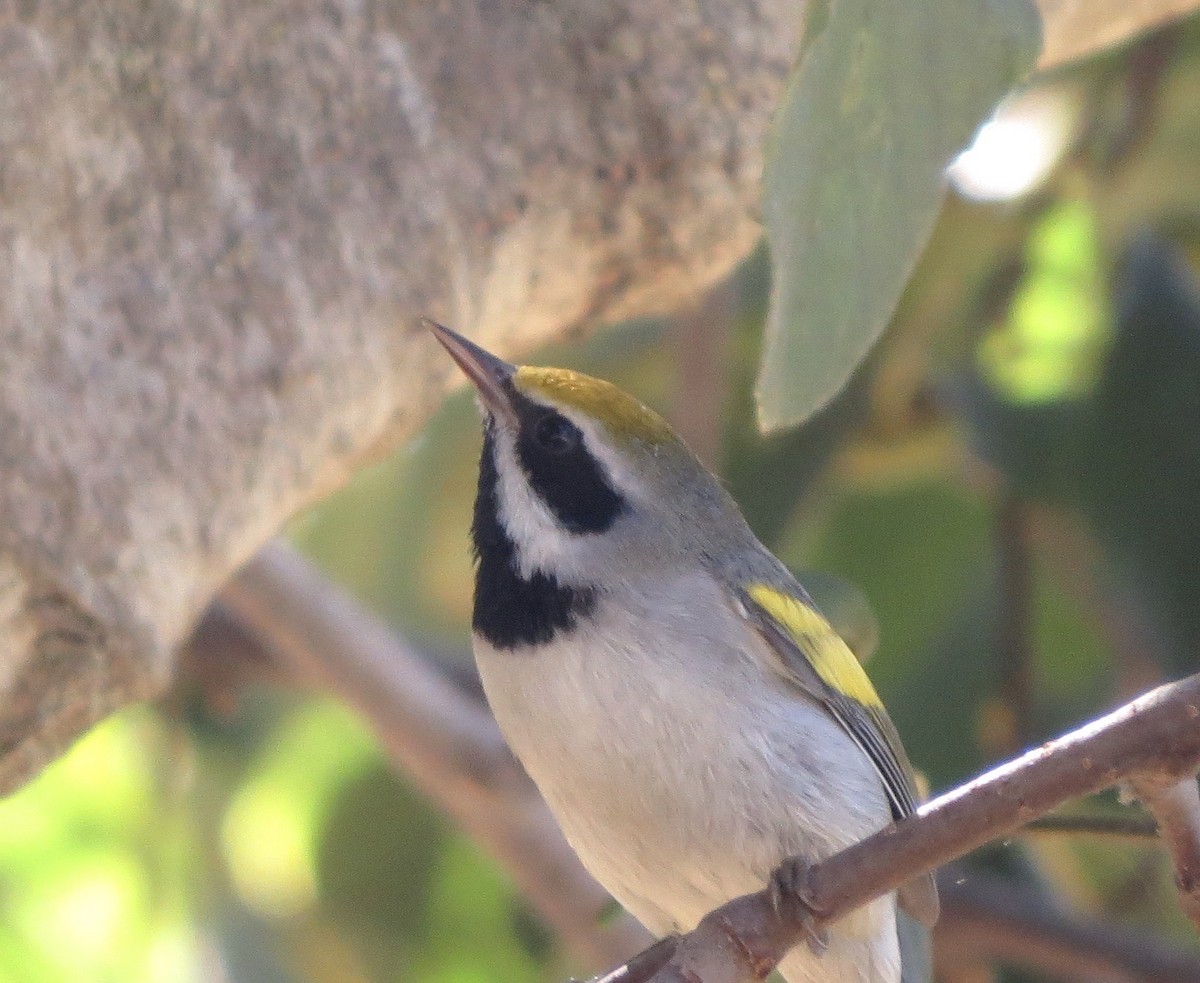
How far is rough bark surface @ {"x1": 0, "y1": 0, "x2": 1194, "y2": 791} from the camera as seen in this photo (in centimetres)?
116

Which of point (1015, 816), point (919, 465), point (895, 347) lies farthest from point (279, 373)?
point (919, 465)

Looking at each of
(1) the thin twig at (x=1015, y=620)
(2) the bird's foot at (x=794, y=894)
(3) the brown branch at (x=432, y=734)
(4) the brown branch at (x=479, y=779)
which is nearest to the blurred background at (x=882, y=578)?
(1) the thin twig at (x=1015, y=620)

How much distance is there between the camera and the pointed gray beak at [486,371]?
1.30 metres

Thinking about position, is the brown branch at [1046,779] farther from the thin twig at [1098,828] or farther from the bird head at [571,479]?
the bird head at [571,479]

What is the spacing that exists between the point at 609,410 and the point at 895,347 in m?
0.97

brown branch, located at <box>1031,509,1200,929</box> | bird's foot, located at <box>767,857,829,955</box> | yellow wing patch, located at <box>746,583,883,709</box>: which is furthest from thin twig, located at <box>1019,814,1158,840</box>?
brown branch, located at <box>1031,509,1200,929</box>

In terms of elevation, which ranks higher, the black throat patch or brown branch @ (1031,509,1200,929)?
the black throat patch

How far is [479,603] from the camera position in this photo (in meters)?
1.30

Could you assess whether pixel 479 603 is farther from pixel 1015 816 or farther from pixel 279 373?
pixel 1015 816

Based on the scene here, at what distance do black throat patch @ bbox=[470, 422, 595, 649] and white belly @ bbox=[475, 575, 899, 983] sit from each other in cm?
1

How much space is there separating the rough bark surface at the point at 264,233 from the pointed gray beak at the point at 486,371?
0.09 meters

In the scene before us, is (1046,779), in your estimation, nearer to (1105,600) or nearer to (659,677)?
(659,677)

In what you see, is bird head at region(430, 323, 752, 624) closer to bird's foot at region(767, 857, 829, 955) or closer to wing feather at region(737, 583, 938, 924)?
wing feather at region(737, 583, 938, 924)

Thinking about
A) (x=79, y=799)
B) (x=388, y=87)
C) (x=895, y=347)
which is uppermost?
(x=388, y=87)
